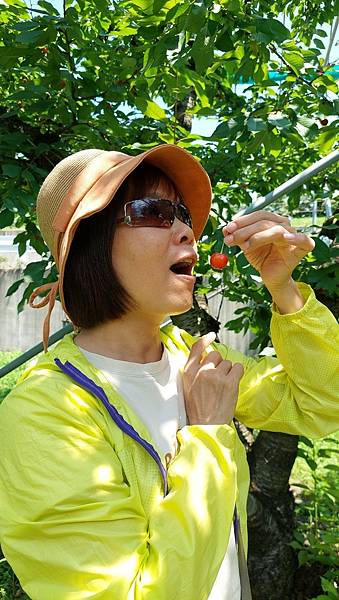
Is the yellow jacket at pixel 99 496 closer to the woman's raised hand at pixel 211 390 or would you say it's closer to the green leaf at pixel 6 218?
the woman's raised hand at pixel 211 390

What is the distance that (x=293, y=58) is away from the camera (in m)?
2.18

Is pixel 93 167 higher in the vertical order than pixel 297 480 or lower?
higher

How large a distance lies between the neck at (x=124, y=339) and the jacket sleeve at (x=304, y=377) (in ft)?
1.03

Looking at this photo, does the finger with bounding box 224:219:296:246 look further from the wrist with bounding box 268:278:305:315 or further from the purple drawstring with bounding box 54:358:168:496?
the purple drawstring with bounding box 54:358:168:496

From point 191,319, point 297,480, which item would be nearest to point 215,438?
point 191,319

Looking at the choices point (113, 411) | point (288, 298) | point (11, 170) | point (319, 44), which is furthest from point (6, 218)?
point (319, 44)

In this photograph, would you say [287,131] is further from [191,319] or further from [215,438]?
[215,438]

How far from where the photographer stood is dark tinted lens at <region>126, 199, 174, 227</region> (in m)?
1.18

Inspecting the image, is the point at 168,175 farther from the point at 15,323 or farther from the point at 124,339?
the point at 15,323

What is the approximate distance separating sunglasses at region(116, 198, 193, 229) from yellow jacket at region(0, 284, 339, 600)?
11.9 inches

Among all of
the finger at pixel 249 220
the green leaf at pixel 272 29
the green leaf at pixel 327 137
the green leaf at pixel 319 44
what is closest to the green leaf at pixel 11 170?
the green leaf at pixel 272 29

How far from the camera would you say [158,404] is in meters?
1.17

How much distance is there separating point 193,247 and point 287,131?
111 cm

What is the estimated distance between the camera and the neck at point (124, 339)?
1217mm
